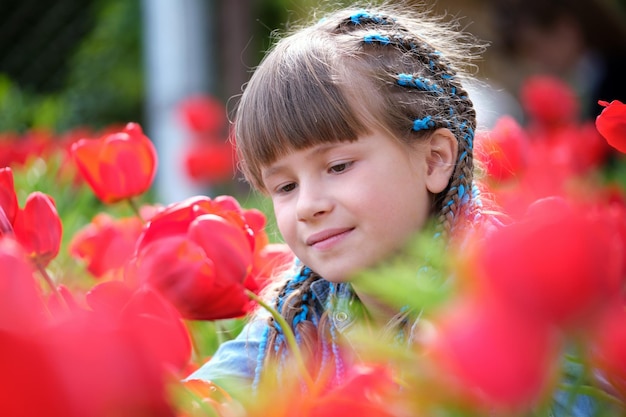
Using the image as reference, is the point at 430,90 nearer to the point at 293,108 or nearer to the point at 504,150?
the point at 293,108

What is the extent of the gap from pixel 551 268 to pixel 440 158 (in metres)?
0.89

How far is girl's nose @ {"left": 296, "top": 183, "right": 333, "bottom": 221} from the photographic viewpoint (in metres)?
0.95

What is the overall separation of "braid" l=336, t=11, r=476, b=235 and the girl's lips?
0.47 ft

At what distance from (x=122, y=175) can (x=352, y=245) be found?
341 millimetres

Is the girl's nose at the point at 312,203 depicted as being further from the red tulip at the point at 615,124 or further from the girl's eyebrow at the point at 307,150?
the red tulip at the point at 615,124

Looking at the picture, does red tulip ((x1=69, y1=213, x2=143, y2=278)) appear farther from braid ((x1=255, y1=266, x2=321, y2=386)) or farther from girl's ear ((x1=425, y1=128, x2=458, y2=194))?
girl's ear ((x1=425, y1=128, x2=458, y2=194))

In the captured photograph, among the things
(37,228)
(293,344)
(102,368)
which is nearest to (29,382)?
(102,368)

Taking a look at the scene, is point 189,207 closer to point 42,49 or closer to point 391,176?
point 391,176

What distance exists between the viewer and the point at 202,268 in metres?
0.70

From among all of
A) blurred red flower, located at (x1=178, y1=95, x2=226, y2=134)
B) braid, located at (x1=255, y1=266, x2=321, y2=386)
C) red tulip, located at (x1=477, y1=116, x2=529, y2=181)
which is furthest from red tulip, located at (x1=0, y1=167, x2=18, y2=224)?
blurred red flower, located at (x1=178, y1=95, x2=226, y2=134)

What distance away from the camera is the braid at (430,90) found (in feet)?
3.60

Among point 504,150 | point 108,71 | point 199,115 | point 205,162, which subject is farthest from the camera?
point 108,71

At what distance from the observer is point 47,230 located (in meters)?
0.76

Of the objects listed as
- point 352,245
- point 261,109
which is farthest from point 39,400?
point 261,109
